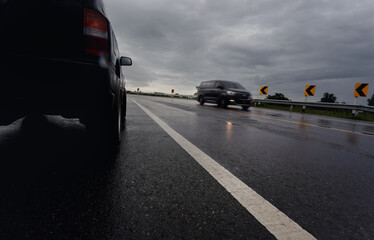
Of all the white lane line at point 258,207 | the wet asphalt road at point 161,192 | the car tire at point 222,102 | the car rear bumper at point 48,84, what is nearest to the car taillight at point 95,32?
the car rear bumper at point 48,84

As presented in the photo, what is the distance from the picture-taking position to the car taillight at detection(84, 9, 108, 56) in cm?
204

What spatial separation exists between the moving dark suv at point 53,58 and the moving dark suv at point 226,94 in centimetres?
1347

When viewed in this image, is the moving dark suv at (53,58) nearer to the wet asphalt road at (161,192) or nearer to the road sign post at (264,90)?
the wet asphalt road at (161,192)

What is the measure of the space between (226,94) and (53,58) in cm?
1390

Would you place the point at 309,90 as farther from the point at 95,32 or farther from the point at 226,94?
the point at 95,32

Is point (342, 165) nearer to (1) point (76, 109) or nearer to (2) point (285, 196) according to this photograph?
(2) point (285, 196)

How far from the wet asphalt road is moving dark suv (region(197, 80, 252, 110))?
1209cm

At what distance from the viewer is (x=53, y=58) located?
1.93 m

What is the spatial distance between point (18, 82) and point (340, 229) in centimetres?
268

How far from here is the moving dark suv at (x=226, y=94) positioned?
14.9 m

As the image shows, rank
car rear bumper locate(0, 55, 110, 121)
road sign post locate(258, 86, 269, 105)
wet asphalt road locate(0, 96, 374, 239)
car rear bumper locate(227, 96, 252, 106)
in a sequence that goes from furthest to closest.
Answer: road sign post locate(258, 86, 269, 105)
car rear bumper locate(227, 96, 252, 106)
car rear bumper locate(0, 55, 110, 121)
wet asphalt road locate(0, 96, 374, 239)

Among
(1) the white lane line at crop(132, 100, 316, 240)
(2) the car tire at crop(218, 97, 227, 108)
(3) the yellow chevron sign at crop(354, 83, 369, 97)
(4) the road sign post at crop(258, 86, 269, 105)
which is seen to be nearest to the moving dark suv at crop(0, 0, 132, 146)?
(1) the white lane line at crop(132, 100, 316, 240)

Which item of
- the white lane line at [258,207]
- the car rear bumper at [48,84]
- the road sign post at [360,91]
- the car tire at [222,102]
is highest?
the road sign post at [360,91]

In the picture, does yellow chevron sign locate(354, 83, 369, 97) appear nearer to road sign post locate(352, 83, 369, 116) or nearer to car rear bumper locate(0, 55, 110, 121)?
road sign post locate(352, 83, 369, 116)
